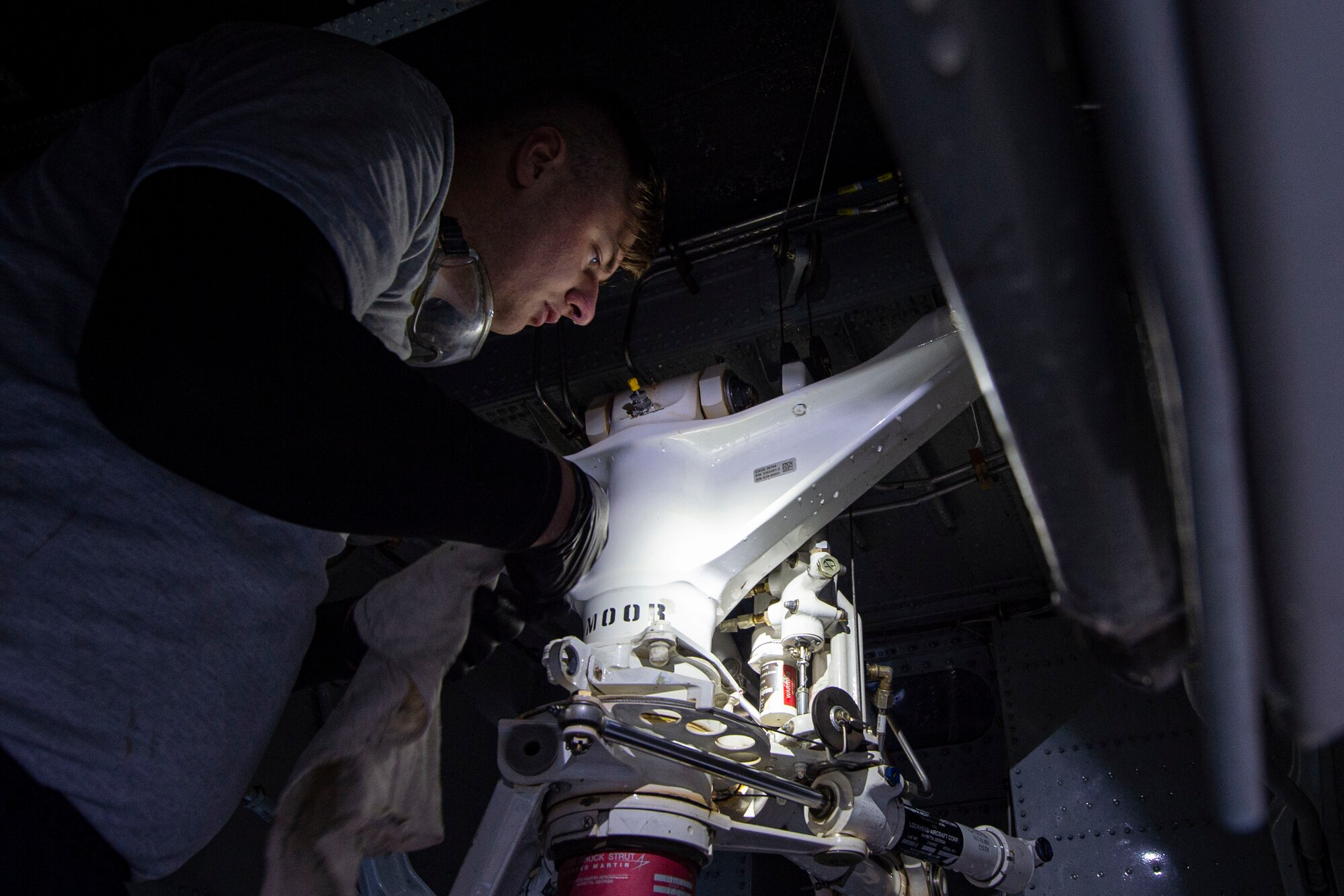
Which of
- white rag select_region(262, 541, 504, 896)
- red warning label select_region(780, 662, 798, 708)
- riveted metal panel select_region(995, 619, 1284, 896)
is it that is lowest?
riveted metal panel select_region(995, 619, 1284, 896)

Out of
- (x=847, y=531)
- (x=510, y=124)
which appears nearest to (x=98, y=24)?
(x=510, y=124)

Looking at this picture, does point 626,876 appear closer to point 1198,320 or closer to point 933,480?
point 1198,320

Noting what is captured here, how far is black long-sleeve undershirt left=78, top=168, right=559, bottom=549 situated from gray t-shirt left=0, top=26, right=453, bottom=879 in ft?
0.11

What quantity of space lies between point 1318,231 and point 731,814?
1917mm

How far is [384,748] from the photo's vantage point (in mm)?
1277

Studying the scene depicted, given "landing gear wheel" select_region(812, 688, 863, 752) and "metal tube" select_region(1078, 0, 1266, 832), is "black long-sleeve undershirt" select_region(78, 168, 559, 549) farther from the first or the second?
"landing gear wheel" select_region(812, 688, 863, 752)

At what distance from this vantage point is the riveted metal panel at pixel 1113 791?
2910mm

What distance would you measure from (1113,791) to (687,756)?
229cm

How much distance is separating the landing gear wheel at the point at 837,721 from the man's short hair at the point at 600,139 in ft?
3.41

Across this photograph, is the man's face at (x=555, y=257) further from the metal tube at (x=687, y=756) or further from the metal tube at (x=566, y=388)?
the metal tube at (x=566, y=388)

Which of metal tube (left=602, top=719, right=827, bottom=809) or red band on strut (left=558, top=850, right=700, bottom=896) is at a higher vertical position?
metal tube (left=602, top=719, right=827, bottom=809)

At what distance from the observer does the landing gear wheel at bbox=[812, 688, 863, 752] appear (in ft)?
6.24

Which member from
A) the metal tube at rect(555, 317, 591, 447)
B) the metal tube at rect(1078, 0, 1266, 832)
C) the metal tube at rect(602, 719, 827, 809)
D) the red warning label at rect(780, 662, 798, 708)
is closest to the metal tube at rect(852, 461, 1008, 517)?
the metal tube at rect(555, 317, 591, 447)

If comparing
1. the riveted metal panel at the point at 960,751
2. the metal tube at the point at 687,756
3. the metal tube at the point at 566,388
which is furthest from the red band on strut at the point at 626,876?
the riveted metal panel at the point at 960,751
